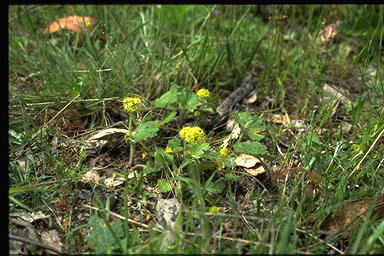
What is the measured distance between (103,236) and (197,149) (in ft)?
1.86

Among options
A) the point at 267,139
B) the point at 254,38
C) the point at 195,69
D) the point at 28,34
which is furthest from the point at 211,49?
the point at 28,34

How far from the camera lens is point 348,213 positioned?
1937mm

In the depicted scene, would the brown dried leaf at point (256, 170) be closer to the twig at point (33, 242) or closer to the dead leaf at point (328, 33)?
the twig at point (33, 242)

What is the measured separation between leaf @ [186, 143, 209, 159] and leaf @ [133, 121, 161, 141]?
186 millimetres

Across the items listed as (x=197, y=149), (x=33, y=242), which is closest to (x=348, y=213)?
(x=197, y=149)

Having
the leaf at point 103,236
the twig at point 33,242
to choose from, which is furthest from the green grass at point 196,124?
the twig at point 33,242

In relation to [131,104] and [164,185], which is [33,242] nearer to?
[164,185]

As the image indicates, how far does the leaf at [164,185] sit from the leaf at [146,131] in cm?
20

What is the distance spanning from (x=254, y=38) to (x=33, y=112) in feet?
4.70

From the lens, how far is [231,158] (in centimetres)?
210

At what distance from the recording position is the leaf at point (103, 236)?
1.68m

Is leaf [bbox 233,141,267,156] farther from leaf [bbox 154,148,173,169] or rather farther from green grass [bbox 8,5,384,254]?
leaf [bbox 154,148,173,169]

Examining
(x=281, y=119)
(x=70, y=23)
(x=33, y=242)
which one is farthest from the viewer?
(x=70, y=23)

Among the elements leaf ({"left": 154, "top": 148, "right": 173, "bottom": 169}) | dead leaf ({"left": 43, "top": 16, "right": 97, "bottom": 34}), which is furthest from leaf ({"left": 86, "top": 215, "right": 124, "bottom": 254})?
dead leaf ({"left": 43, "top": 16, "right": 97, "bottom": 34})
